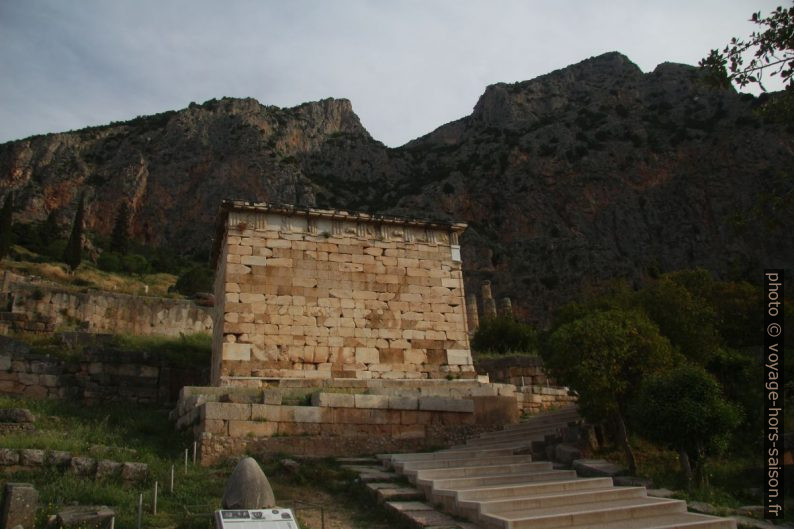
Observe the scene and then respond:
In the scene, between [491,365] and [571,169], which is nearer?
[491,365]

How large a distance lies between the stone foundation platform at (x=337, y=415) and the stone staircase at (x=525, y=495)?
1.18 meters

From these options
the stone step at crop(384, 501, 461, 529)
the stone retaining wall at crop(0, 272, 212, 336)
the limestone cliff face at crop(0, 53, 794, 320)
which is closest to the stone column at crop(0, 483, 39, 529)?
the stone step at crop(384, 501, 461, 529)

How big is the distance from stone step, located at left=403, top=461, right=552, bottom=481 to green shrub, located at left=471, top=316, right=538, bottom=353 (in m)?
19.7

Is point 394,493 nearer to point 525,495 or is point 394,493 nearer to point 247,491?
point 525,495

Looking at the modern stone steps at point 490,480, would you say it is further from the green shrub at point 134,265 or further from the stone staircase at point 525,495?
the green shrub at point 134,265

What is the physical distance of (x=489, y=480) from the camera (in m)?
9.09

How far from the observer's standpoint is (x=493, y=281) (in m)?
60.4

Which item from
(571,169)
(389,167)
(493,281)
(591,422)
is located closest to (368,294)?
(591,422)

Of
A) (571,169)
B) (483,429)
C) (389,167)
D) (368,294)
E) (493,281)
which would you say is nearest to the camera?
(483,429)

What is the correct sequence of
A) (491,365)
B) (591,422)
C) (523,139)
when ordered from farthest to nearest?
(523,139), (491,365), (591,422)

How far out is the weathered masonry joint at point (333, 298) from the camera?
45.9ft

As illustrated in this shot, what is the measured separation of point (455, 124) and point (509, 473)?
268ft

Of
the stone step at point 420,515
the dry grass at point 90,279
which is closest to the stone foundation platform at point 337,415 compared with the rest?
the stone step at point 420,515

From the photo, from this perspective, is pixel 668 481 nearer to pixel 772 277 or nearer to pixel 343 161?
pixel 772 277
